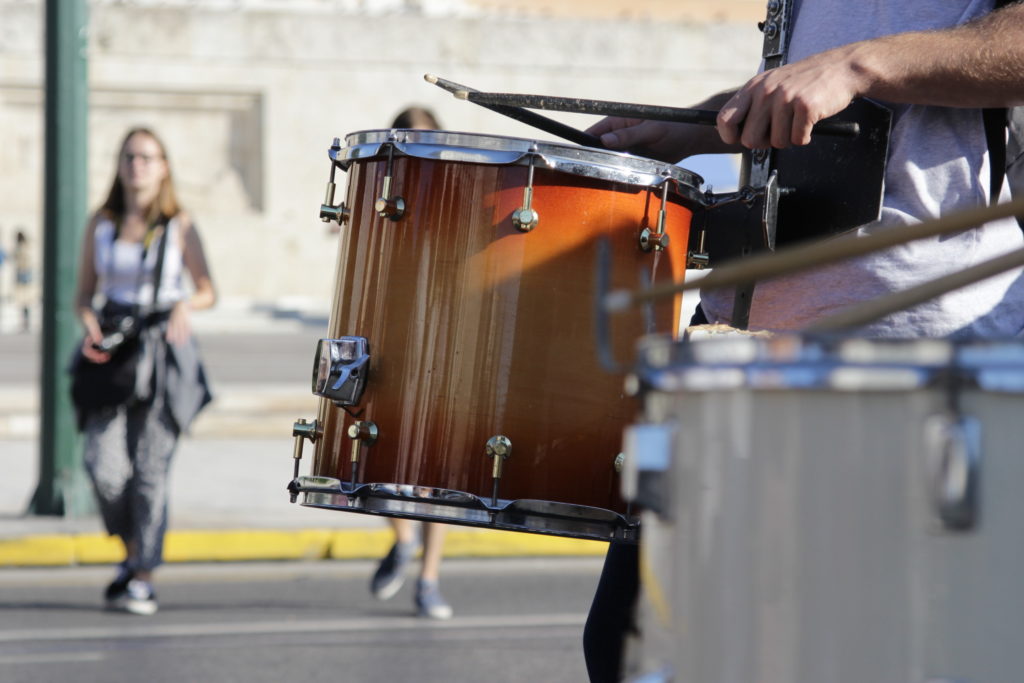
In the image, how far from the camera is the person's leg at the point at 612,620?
2080 mm

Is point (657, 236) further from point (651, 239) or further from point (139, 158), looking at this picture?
point (139, 158)

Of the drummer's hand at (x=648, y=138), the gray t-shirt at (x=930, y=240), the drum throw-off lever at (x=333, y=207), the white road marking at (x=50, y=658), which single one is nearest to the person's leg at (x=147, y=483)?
the white road marking at (x=50, y=658)

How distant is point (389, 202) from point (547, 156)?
0.82 ft

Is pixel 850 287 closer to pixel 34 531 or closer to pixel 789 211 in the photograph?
pixel 789 211

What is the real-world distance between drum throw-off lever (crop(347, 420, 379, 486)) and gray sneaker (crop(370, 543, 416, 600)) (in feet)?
10.9

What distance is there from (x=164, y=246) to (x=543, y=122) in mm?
3420

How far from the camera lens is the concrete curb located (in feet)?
19.8

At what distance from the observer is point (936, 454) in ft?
3.25

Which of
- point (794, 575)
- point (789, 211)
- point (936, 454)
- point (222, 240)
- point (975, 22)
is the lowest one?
point (222, 240)

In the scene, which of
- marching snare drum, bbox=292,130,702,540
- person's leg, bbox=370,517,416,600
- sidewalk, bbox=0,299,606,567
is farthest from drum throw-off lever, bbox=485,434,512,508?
person's leg, bbox=370,517,416,600

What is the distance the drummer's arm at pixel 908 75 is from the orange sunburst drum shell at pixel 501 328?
0.35m

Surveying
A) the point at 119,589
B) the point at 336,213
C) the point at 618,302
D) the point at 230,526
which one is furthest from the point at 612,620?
the point at 230,526

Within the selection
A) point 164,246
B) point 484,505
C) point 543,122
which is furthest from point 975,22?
point 164,246

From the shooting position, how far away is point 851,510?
3.34 feet
